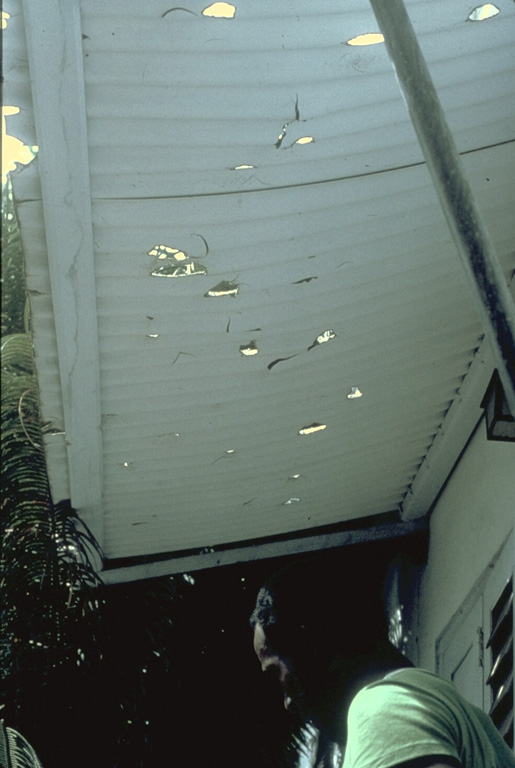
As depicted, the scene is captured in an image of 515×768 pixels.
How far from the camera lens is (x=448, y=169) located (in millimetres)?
1319

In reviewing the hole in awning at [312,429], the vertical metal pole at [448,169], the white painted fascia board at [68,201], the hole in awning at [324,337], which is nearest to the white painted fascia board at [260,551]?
the hole in awning at [312,429]

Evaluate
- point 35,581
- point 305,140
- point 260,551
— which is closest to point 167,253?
point 305,140

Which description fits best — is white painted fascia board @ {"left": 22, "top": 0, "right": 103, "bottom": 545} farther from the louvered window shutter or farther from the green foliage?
the louvered window shutter

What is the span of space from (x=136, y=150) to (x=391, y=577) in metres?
3.17

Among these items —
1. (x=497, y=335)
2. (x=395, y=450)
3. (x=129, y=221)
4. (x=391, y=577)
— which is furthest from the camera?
(x=391, y=577)

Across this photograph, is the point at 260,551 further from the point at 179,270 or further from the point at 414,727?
the point at 414,727

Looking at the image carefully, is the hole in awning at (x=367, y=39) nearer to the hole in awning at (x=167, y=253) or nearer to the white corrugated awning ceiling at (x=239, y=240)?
the white corrugated awning ceiling at (x=239, y=240)

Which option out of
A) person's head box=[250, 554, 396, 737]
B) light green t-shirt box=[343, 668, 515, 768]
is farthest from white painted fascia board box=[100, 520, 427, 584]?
light green t-shirt box=[343, 668, 515, 768]

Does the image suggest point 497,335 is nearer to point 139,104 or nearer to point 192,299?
point 139,104

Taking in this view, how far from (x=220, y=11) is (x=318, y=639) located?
215 cm

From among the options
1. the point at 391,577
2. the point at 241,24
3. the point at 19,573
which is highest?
the point at 241,24

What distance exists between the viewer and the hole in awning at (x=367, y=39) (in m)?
1.99

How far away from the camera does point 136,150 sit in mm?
2043

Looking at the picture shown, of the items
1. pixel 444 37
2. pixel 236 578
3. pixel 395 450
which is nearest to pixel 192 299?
pixel 444 37
